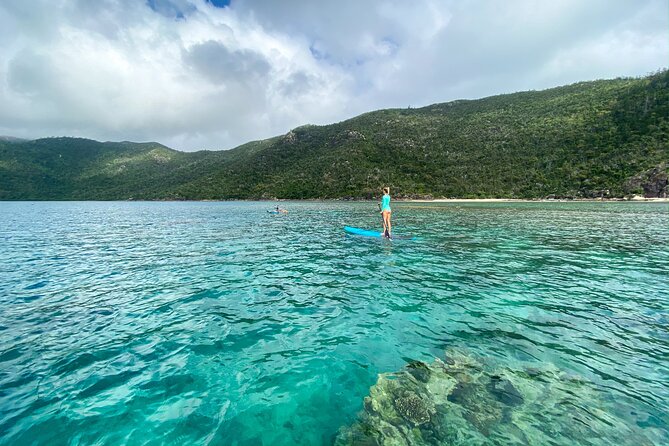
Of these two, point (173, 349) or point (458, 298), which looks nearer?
point (173, 349)

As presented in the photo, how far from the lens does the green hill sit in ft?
281

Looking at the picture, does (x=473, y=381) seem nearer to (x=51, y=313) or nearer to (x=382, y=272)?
(x=382, y=272)

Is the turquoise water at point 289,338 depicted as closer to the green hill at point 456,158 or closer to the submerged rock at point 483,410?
the submerged rock at point 483,410

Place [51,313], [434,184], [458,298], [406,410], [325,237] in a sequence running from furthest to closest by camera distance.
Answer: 1. [434,184]
2. [325,237]
3. [458,298]
4. [51,313]
5. [406,410]

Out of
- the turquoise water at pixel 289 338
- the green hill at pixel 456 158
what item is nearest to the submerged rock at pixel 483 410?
the turquoise water at pixel 289 338

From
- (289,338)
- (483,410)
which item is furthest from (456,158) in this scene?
(483,410)

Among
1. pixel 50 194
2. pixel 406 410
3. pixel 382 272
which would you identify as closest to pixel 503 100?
pixel 382 272

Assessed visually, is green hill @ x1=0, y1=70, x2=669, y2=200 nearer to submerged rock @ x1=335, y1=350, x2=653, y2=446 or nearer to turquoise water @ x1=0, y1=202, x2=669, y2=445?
turquoise water @ x1=0, y1=202, x2=669, y2=445

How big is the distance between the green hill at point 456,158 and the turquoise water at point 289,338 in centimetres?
8940

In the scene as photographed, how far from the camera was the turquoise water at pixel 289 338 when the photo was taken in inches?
197

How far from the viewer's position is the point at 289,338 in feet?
26.1

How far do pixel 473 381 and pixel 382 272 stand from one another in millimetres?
8941

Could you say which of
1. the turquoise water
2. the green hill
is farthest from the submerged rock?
the green hill

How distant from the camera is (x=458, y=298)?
10.9m
